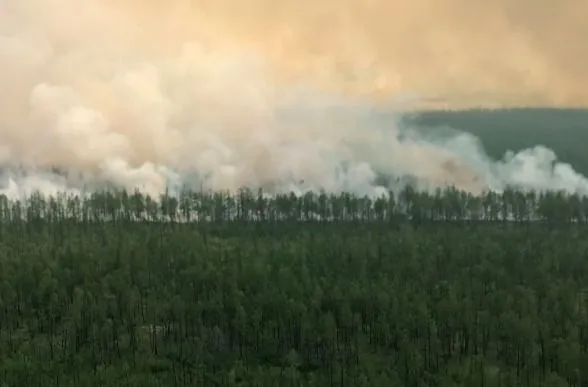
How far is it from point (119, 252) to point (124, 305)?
2582 cm

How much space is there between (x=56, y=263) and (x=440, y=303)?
238 ft

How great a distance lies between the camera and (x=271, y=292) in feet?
421

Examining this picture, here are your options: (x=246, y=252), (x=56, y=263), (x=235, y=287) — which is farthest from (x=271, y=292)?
(x=56, y=263)

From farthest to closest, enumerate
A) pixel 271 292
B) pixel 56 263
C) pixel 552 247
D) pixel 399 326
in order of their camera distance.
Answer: pixel 552 247 → pixel 56 263 → pixel 271 292 → pixel 399 326

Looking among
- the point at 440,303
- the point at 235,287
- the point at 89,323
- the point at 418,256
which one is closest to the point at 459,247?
the point at 418,256

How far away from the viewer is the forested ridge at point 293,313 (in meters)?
100

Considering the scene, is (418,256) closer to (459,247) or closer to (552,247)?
(459,247)

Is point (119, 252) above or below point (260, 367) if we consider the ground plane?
above

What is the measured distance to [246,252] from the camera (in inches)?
6393

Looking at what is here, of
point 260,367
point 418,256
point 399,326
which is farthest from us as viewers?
point 418,256

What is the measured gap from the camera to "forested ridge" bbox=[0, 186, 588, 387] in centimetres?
10050

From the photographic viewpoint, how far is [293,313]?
4719 inches

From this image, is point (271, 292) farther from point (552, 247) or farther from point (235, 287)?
point (552, 247)

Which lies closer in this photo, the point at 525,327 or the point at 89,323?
the point at 525,327
